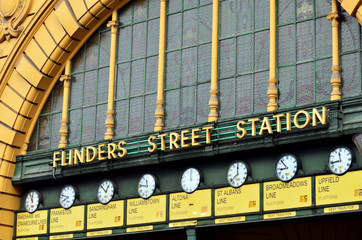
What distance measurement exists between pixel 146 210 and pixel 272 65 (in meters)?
6.70

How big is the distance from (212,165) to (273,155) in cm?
238

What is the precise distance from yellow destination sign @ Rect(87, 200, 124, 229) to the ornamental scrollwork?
807 cm

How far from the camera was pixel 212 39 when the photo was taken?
31.6 meters

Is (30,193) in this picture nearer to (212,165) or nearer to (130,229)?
(130,229)

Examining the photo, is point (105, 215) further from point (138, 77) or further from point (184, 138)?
point (138, 77)

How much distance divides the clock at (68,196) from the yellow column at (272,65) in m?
8.73

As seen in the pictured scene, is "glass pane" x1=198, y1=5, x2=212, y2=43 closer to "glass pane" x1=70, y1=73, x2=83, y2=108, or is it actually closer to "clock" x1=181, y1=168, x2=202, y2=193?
"clock" x1=181, y1=168, x2=202, y2=193

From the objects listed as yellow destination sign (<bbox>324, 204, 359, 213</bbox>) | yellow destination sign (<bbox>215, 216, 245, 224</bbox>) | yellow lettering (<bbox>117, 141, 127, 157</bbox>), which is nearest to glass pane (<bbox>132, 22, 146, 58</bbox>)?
yellow lettering (<bbox>117, 141, 127, 157</bbox>)

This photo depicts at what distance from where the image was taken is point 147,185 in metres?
A: 31.9

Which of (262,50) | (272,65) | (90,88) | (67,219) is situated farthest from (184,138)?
(67,219)

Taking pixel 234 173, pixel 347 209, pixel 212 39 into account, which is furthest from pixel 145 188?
pixel 347 209

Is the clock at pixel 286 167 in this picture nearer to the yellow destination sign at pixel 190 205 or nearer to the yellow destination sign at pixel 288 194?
the yellow destination sign at pixel 288 194

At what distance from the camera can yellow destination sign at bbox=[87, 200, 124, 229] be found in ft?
106

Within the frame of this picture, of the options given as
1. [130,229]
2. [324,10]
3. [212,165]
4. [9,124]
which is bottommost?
[130,229]
